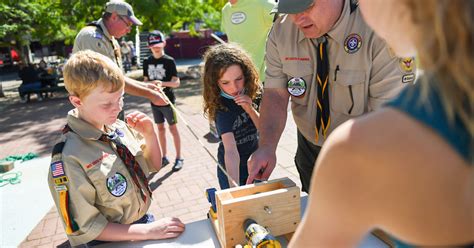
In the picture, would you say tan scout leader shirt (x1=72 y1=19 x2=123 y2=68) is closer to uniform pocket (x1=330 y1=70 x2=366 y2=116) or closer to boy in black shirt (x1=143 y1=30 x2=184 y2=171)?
boy in black shirt (x1=143 y1=30 x2=184 y2=171)

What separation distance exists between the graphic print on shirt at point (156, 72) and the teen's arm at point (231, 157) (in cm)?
267

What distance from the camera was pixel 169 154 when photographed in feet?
16.9

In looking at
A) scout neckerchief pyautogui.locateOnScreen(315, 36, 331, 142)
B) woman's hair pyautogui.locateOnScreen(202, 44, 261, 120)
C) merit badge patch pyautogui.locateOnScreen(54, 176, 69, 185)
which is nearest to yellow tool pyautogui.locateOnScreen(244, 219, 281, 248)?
merit badge patch pyautogui.locateOnScreen(54, 176, 69, 185)

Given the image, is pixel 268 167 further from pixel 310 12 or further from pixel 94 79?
pixel 94 79

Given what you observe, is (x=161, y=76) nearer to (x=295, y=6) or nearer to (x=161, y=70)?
(x=161, y=70)

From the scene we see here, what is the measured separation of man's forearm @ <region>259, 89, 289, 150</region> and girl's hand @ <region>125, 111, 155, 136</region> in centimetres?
61

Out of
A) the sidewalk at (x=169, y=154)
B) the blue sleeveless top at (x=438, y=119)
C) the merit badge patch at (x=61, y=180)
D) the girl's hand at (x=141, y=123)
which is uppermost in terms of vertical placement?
the blue sleeveless top at (x=438, y=119)

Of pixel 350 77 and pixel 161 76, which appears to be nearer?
pixel 350 77

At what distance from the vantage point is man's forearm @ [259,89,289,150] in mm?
1934

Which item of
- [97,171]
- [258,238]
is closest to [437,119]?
[258,238]

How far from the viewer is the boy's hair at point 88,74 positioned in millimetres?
1612

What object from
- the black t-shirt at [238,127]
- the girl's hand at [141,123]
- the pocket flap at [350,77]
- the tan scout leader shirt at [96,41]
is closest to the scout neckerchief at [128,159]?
the girl's hand at [141,123]

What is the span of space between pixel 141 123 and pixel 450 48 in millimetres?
1687

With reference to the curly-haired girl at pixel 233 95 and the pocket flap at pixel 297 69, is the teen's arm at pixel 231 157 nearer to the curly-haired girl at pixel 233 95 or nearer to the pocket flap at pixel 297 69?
the curly-haired girl at pixel 233 95
